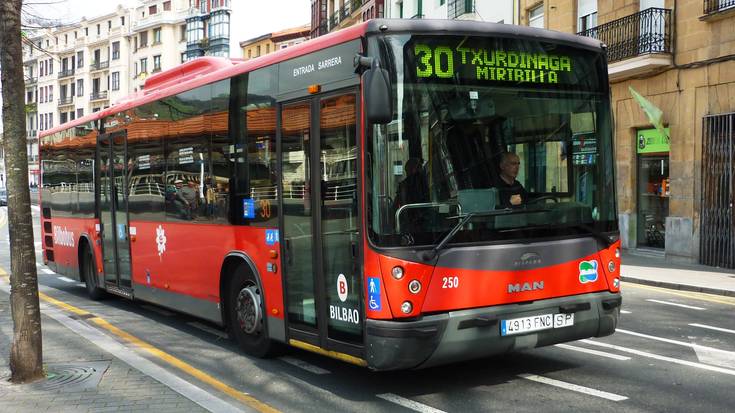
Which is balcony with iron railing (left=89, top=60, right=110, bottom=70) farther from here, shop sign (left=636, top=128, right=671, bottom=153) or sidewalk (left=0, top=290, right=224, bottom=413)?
sidewalk (left=0, top=290, right=224, bottom=413)

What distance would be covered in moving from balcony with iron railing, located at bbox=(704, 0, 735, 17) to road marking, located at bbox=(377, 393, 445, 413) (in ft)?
47.2

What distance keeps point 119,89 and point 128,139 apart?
286 ft

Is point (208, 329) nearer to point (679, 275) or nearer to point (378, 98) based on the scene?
point (378, 98)

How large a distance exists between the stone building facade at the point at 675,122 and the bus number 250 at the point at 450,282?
13.3m

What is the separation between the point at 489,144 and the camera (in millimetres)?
5887

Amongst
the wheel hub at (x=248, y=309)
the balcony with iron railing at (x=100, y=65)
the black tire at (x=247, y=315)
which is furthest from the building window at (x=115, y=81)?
the wheel hub at (x=248, y=309)

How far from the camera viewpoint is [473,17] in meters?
29.0

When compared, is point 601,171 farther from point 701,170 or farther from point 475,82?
point 701,170

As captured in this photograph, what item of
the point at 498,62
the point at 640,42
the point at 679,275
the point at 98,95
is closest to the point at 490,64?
the point at 498,62

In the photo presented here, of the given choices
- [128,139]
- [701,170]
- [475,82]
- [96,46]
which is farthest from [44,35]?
[96,46]

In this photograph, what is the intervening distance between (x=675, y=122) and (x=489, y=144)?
1444 cm

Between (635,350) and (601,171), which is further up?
(601,171)

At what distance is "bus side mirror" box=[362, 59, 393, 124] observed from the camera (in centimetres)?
535

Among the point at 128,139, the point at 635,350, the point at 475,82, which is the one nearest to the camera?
the point at 475,82
